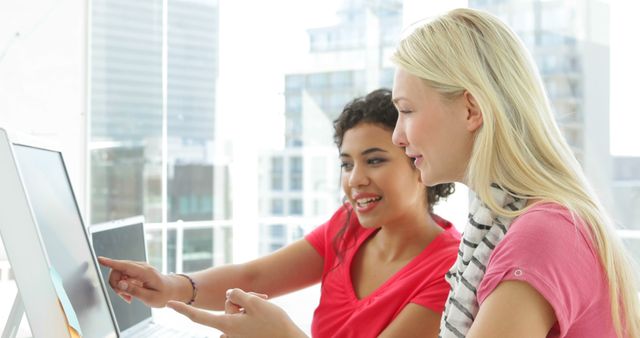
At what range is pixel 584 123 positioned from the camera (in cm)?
363

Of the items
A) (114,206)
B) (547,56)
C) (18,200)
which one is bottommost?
(114,206)

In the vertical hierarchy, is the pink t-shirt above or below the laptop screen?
above

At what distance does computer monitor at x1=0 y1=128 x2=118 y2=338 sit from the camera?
824mm

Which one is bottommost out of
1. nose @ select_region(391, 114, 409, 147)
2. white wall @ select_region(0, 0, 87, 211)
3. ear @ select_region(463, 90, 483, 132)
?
nose @ select_region(391, 114, 409, 147)

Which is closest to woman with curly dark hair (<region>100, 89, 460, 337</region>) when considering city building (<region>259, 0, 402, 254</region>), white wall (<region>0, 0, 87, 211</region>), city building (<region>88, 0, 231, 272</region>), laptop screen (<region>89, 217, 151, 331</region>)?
laptop screen (<region>89, 217, 151, 331</region>)

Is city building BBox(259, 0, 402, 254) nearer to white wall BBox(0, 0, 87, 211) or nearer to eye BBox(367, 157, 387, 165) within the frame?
white wall BBox(0, 0, 87, 211)

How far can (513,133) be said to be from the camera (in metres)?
1.00

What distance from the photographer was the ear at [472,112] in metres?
1.04

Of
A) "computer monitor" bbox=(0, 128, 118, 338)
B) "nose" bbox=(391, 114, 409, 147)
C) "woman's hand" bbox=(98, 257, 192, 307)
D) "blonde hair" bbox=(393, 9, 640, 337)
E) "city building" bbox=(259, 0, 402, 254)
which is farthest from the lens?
"city building" bbox=(259, 0, 402, 254)

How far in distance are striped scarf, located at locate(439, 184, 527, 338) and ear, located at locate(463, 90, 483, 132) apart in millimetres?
88

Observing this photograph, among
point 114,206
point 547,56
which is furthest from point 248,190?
point 547,56

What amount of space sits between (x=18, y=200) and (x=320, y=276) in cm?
106

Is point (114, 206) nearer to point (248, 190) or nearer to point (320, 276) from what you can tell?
point (248, 190)

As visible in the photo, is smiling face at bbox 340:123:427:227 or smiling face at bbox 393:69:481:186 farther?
smiling face at bbox 340:123:427:227
